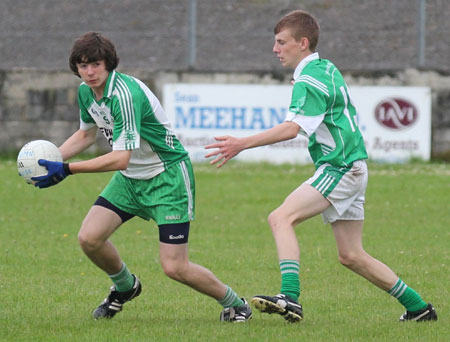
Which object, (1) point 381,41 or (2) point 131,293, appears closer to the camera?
(2) point 131,293

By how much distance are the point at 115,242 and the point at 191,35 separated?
10.0 metres

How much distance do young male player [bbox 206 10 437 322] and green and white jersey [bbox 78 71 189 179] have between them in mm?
929

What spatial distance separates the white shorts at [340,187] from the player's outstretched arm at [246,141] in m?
0.47

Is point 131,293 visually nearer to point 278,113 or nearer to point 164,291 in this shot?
point 164,291

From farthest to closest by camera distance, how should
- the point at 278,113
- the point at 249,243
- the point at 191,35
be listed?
the point at 191,35 < the point at 278,113 < the point at 249,243

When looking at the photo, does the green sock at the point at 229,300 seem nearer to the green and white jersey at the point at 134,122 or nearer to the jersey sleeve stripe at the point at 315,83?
the green and white jersey at the point at 134,122

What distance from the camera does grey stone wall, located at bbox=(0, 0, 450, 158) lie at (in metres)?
19.9

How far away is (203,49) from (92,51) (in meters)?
14.8

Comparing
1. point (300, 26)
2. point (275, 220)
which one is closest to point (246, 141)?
point (275, 220)

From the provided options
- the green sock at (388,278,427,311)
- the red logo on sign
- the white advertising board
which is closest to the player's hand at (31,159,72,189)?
the green sock at (388,278,427,311)

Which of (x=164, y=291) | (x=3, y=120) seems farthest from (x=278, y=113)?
(x=164, y=291)

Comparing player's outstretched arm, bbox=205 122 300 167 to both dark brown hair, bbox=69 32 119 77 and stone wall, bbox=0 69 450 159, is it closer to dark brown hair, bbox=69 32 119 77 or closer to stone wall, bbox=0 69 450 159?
dark brown hair, bbox=69 32 119 77

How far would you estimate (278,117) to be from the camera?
19.3 meters

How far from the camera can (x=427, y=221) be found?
1280 cm
